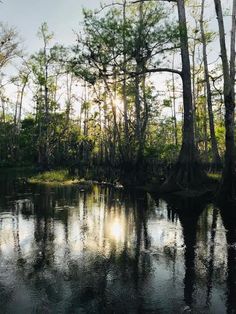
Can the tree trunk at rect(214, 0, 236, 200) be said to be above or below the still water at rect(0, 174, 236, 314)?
above

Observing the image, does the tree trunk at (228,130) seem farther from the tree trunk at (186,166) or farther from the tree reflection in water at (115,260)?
the tree trunk at (186,166)

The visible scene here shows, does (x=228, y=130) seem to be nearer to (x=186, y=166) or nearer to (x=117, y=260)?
(x=186, y=166)

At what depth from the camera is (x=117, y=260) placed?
323 inches

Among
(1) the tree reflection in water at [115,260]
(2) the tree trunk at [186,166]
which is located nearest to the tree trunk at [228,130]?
(1) the tree reflection in water at [115,260]

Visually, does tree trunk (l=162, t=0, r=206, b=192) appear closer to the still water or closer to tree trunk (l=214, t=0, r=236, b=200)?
tree trunk (l=214, t=0, r=236, b=200)

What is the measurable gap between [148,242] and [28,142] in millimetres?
51809

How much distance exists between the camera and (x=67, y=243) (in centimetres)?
970

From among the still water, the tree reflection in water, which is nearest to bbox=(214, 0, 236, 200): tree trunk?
the tree reflection in water

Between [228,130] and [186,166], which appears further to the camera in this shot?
[186,166]

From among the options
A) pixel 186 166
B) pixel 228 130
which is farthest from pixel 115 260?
pixel 186 166

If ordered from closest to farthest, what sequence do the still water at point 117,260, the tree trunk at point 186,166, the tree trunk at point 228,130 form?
the still water at point 117,260 < the tree trunk at point 228,130 < the tree trunk at point 186,166

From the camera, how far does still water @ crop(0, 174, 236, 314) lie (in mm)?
6039

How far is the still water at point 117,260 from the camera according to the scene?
6039 mm

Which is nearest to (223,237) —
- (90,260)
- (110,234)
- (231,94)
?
(110,234)
